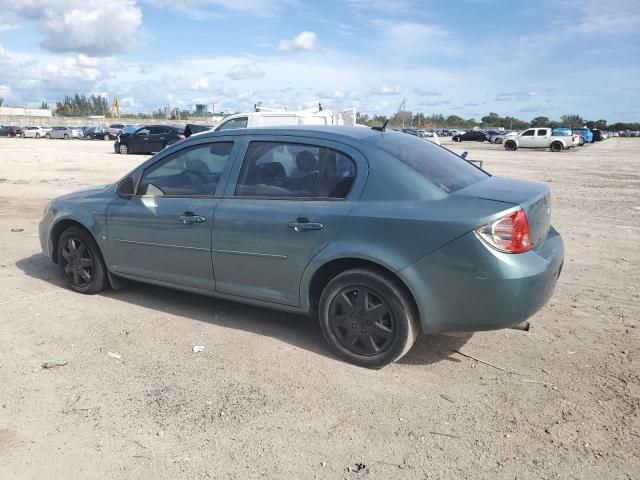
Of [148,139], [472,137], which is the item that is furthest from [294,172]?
[472,137]

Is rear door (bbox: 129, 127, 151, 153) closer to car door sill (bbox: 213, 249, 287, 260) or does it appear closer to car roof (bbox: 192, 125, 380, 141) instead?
car roof (bbox: 192, 125, 380, 141)

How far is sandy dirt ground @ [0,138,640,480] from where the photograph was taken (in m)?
2.87

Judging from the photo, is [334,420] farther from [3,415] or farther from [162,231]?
[162,231]

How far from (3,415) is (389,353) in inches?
95.9

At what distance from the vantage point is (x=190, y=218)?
4492mm

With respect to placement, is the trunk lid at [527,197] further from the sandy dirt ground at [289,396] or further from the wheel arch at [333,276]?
the sandy dirt ground at [289,396]

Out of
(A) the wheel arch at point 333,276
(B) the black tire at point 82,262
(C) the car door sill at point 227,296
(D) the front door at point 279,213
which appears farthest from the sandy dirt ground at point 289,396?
(D) the front door at point 279,213

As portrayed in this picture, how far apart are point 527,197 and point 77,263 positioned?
4182 millimetres

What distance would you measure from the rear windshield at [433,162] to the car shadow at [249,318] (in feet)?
4.14

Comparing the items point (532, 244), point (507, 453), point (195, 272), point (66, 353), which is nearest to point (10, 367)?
point (66, 353)

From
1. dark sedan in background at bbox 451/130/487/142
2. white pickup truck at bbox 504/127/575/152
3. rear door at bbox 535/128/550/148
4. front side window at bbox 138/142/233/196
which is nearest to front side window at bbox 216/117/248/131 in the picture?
front side window at bbox 138/142/233/196

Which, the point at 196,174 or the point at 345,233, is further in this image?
the point at 196,174

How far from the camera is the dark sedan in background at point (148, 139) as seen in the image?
2805 cm

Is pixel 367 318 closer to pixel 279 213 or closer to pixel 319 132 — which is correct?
pixel 279 213
